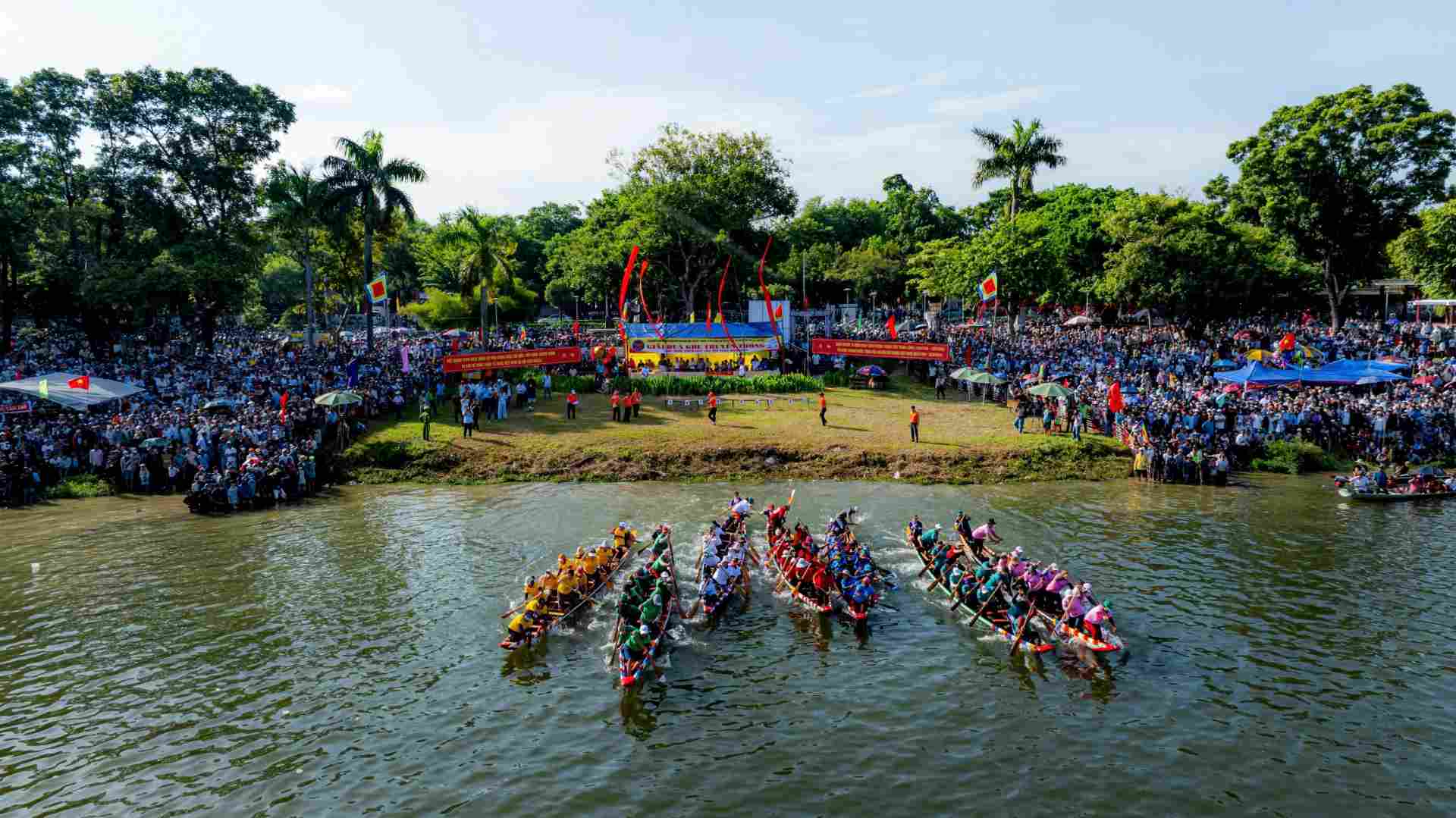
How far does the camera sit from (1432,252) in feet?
162

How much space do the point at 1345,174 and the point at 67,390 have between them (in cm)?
6432

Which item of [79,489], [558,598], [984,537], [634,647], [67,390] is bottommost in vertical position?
[634,647]

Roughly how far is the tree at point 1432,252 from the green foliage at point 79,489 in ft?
204

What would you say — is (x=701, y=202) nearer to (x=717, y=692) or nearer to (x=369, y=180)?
(x=369, y=180)

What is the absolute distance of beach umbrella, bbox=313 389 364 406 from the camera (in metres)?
36.4

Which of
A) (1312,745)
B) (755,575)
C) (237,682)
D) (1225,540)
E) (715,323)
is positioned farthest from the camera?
(715,323)

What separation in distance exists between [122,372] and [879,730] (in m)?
40.3

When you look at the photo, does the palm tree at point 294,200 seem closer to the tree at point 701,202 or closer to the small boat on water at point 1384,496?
the tree at point 701,202

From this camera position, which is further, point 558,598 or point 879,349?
point 879,349

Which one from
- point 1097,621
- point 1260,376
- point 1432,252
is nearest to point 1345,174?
point 1432,252

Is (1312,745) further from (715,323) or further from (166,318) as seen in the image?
(166,318)

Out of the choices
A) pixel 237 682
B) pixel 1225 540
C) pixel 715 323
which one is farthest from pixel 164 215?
pixel 1225 540

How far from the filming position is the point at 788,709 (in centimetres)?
1736

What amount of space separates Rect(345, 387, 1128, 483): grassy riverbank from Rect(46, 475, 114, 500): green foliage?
27.4 ft
